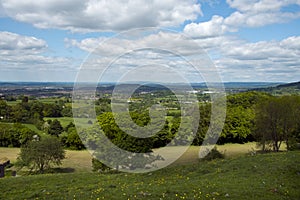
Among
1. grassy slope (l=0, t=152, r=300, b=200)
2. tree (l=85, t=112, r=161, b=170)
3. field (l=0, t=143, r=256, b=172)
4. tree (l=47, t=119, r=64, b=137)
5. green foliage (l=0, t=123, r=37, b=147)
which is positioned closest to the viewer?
grassy slope (l=0, t=152, r=300, b=200)

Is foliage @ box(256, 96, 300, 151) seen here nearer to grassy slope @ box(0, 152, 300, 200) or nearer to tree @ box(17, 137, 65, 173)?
grassy slope @ box(0, 152, 300, 200)

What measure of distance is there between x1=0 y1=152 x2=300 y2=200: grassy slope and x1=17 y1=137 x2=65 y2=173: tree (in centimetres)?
2001

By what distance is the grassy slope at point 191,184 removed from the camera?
48.4ft

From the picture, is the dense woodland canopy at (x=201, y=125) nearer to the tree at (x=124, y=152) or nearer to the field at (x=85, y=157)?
the tree at (x=124, y=152)

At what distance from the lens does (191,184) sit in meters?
17.0

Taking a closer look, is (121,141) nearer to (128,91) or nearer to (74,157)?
(128,91)

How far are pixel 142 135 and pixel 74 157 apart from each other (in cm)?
3071

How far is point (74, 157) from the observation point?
59.8 m

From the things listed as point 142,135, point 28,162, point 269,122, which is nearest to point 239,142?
point 269,122

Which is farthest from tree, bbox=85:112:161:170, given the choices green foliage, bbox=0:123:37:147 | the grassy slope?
green foliage, bbox=0:123:37:147

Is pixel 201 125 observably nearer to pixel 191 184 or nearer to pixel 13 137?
pixel 191 184

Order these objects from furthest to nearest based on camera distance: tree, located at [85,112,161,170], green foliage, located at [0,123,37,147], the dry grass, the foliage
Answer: green foliage, located at [0,123,37,147], the foliage, the dry grass, tree, located at [85,112,161,170]

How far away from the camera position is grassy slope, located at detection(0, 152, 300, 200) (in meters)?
14.8

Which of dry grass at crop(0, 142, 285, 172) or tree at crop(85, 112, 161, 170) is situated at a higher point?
tree at crop(85, 112, 161, 170)
